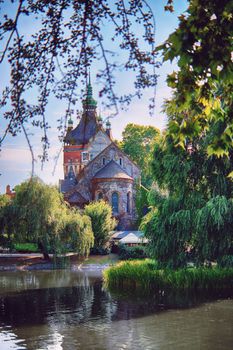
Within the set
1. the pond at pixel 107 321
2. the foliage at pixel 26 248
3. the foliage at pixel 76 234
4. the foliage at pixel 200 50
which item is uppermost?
the foliage at pixel 200 50

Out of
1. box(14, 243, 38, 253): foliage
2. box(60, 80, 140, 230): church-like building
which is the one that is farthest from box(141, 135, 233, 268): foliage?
box(60, 80, 140, 230): church-like building

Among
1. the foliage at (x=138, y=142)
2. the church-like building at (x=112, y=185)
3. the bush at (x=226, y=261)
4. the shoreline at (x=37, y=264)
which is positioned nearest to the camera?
the bush at (x=226, y=261)

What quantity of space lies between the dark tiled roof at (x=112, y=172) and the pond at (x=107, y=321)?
2440 centimetres

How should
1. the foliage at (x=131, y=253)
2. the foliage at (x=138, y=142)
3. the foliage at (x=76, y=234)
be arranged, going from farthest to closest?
the foliage at (x=138, y=142) → the foliage at (x=131, y=253) → the foliage at (x=76, y=234)

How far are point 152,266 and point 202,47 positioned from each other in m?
17.0

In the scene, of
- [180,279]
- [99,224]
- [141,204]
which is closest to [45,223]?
[99,224]

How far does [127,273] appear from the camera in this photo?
20031 mm

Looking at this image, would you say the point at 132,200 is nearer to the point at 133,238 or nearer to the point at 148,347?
the point at 133,238

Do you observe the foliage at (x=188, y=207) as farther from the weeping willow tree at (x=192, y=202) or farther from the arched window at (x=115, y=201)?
the arched window at (x=115, y=201)

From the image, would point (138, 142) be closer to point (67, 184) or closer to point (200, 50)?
point (67, 184)

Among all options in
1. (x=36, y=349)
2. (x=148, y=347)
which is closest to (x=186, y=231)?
(x=148, y=347)

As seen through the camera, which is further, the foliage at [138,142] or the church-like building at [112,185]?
the foliage at [138,142]

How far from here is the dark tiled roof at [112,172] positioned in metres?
44.8

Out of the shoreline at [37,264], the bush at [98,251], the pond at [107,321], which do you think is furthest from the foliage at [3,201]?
the pond at [107,321]
